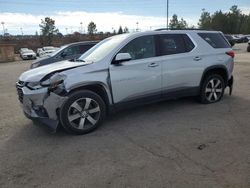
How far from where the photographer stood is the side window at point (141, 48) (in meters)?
5.52

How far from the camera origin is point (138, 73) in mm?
5469

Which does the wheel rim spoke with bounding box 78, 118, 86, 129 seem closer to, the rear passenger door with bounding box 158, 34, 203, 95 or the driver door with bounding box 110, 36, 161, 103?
the driver door with bounding box 110, 36, 161, 103

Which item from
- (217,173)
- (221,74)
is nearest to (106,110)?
(217,173)

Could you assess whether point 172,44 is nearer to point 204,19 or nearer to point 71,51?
point 71,51

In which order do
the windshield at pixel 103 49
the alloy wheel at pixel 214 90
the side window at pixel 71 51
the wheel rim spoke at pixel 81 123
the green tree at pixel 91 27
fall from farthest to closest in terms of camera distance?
the green tree at pixel 91 27
the side window at pixel 71 51
the alloy wheel at pixel 214 90
the windshield at pixel 103 49
the wheel rim spoke at pixel 81 123

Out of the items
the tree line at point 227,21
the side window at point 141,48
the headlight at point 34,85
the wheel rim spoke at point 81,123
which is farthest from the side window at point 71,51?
the tree line at point 227,21

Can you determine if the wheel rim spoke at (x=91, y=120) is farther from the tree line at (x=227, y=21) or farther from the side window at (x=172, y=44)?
the tree line at (x=227, y=21)

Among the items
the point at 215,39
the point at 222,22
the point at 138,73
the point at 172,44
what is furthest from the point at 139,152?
the point at 222,22

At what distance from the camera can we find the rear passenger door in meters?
5.85

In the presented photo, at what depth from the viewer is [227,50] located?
267 inches

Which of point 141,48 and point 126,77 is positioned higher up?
point 141,48

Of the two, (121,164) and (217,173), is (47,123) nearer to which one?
(121,164)

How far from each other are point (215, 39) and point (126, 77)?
2.72m

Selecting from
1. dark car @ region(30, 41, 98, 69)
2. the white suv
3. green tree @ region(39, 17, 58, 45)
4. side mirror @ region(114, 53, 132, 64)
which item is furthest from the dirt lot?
green tree @ region(39, 17, 58, 45)
